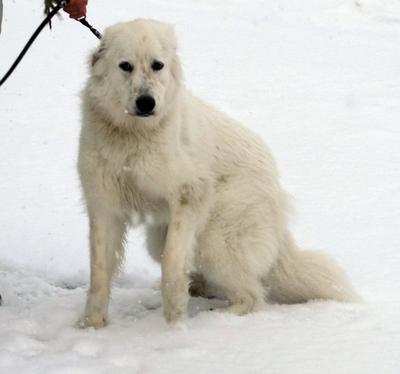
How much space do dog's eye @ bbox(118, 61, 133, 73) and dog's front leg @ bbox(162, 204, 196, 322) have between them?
0.79m

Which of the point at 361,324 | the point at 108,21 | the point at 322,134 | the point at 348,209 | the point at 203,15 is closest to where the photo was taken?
the point at 361,324

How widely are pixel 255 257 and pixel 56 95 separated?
586 cm

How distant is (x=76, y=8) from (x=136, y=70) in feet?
3.16

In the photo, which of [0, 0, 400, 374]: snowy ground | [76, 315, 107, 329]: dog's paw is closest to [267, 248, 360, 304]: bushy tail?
[0, 0, 400, 374]: snowy ground

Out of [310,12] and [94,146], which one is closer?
[94,146]

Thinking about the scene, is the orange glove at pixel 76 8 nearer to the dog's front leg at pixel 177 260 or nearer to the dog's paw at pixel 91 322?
the dog's front leg at pixel 177 260

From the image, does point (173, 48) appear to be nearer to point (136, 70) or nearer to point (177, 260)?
point (136, 70)

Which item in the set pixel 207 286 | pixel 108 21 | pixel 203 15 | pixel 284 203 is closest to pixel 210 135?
pixel 284 203

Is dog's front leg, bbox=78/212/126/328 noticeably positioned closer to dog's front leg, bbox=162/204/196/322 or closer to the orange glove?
dog's front leg, bbox=162/204/196/322

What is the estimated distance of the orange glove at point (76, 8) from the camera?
14.2 ft

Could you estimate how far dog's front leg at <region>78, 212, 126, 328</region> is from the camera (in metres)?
4.01

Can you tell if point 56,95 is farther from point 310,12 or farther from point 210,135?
point 310,12

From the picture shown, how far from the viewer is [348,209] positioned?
6367 millimetres

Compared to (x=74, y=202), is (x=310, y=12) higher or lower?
higher
